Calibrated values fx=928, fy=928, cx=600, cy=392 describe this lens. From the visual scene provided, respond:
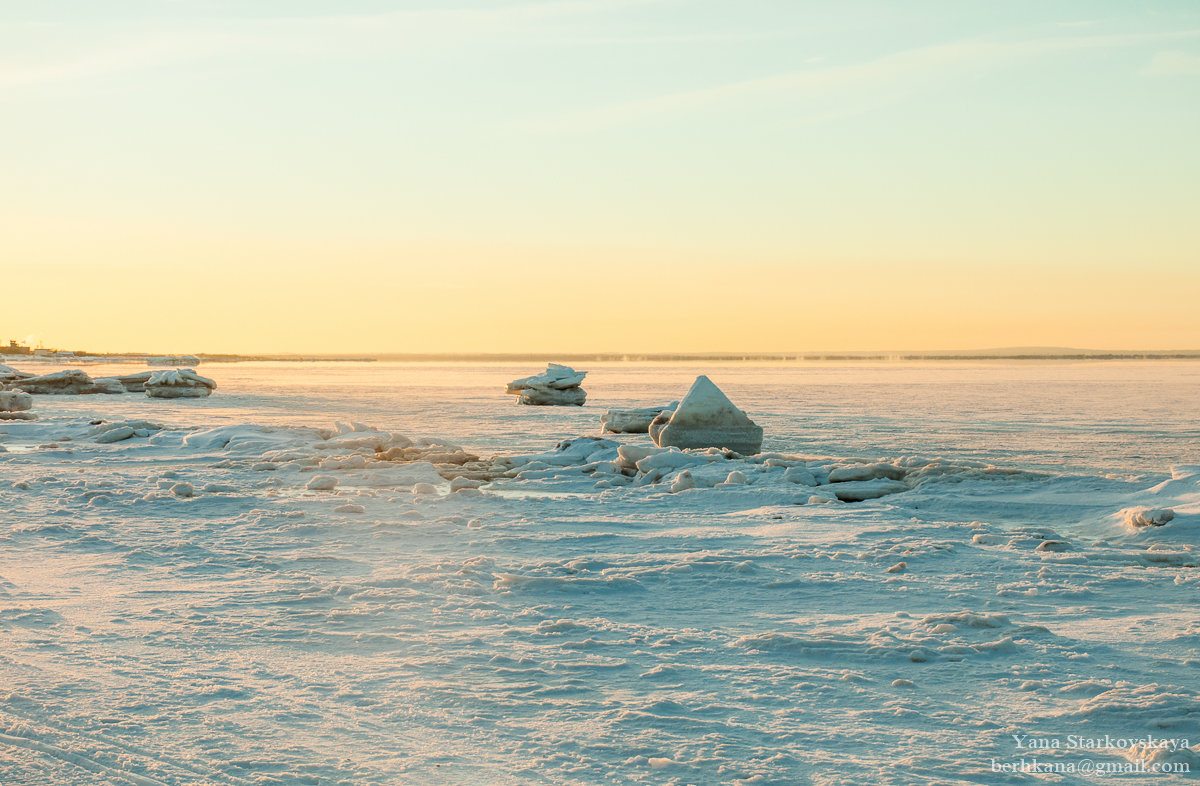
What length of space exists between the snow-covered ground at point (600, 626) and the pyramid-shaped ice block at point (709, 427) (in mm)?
3786

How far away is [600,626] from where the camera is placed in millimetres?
5285

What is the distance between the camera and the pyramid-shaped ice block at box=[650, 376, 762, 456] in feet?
53.7

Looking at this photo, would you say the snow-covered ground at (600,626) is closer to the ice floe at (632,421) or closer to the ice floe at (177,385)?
the ice floe at (632,421)

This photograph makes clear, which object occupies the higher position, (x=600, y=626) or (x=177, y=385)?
(x=177, y=385)

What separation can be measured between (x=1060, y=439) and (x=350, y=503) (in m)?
14.6

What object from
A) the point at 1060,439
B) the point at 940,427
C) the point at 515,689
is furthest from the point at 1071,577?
the point at 940,427

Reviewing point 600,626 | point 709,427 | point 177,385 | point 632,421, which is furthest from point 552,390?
point 600,626

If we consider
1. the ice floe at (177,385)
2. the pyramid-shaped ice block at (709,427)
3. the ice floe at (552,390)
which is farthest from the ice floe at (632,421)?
the ice floe at (177,385)

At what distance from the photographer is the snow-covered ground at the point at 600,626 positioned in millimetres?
3461

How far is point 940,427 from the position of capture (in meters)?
21.8

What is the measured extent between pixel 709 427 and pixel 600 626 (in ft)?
37.3

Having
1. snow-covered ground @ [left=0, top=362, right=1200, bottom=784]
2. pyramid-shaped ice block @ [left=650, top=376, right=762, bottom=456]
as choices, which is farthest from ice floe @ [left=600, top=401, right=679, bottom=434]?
snow-covered ground @ [left=0, top=362, right=1200, bottom=784]

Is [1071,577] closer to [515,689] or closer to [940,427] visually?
[515,689]

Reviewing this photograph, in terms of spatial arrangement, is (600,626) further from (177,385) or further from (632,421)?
(177,385)
